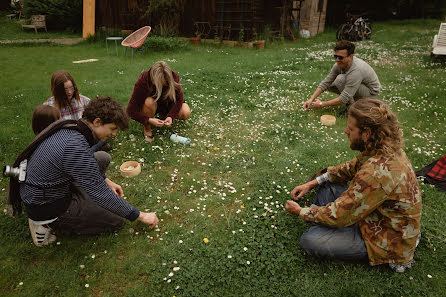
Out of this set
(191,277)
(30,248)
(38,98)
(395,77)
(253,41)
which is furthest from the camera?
(253,41)

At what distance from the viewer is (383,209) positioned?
2455mm

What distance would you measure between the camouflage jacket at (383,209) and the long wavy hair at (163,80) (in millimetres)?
3174

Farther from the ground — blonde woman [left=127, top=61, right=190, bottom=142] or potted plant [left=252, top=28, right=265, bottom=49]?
potted plant [left=252, top=28, right=265, bottom=49]

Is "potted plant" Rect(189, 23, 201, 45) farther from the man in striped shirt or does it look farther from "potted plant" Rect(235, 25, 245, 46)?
the man in striped shirt

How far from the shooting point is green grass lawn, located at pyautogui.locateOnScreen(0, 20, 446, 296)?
262 cm

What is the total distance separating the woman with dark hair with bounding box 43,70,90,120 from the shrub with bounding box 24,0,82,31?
16507 millimetres

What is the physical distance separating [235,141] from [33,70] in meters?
8.06

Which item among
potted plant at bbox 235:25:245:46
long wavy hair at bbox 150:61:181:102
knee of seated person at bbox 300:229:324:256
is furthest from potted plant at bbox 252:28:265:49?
knee of seated person at bbox 300:229:324:256

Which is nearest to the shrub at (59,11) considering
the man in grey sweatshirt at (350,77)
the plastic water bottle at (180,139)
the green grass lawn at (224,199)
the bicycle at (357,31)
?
the green grass lawn at (224,199)

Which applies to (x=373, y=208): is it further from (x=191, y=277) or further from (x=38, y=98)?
(x=38, y=98)

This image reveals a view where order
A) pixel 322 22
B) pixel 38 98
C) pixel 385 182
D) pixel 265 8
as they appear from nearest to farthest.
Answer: pixel 385 182
pixel 38 98
pixel 265 8
pixel 322 22

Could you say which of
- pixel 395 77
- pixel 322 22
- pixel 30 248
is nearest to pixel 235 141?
pixel 30 248

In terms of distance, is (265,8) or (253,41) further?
(265,8)

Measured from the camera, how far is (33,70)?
30.5 ft
